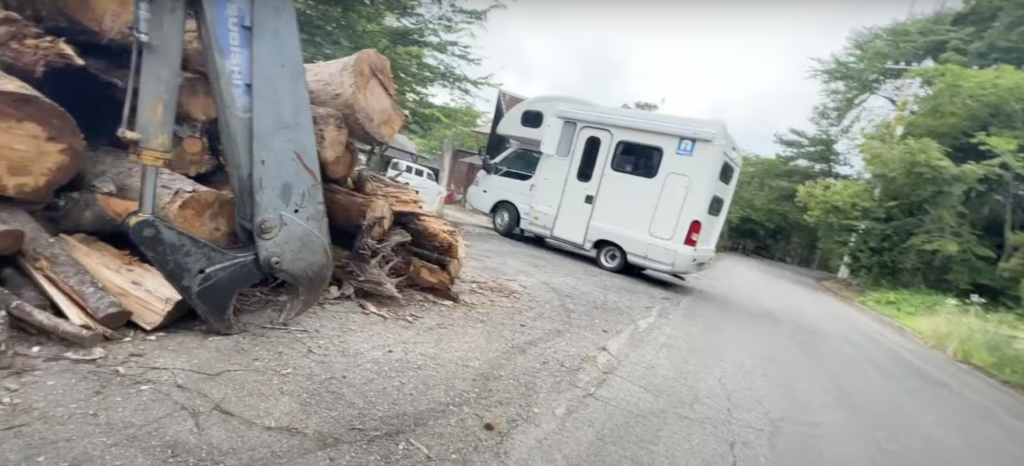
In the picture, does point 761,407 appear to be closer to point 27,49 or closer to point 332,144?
point 332,144

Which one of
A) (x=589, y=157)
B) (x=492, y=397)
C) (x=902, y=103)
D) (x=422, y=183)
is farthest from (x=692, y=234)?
(x=902, y=103)

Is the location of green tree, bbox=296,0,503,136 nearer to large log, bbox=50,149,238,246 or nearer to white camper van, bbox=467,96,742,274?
white camper van, bbox=467,96,742,274

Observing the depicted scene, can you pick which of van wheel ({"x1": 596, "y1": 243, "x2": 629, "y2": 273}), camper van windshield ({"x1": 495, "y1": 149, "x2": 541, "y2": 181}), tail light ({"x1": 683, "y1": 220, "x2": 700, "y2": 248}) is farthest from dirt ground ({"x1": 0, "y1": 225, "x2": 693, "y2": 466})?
camper van windshield ({"x1": 495, "y1": 149, "x2": 541, "y2": 181})

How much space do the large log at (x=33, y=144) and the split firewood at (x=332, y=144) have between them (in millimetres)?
1313

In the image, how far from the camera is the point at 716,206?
9312mm

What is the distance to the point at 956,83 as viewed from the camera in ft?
53.0

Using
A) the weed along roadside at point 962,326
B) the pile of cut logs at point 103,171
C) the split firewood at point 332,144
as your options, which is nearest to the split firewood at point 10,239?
the pile of cut logs at point 103,171

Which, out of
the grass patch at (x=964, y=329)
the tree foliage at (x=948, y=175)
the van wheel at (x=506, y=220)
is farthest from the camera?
the tree foliage at (x=948, y=175)

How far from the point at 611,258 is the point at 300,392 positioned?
7.44 m

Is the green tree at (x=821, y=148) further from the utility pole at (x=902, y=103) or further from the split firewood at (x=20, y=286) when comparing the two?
the split firewood at (x=20, y=286)

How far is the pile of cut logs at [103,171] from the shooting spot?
9.63 feet

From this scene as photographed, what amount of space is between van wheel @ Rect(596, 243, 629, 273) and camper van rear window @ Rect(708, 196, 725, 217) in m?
1.54

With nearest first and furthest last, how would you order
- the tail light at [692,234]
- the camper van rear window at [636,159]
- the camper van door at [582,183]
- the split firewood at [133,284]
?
the split firewood at [133,284]
the tail light at [692,234]
the camper van rear window at [636,159]
the camper van door at [582,183]

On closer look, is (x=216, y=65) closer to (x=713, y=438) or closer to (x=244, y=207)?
(x=244, y=207)
